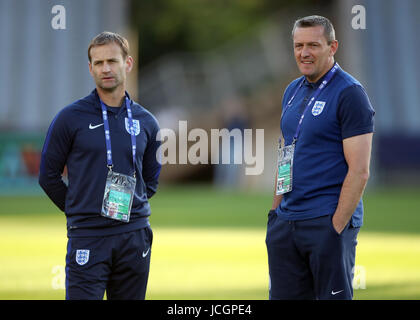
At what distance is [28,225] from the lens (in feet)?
48.6

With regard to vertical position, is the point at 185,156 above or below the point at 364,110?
below

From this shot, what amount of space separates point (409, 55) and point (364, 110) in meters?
24.0

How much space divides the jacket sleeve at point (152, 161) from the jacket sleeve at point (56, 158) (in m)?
0.62

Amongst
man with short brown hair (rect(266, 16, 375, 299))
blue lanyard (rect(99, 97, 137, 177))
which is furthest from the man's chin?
man with short brown hair (rect(266, 16, 375, 299))

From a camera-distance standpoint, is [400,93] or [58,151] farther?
[400,93]

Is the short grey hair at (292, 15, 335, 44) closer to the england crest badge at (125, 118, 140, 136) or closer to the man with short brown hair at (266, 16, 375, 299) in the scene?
the man with short brown hair at (266, 16, 375, 299)

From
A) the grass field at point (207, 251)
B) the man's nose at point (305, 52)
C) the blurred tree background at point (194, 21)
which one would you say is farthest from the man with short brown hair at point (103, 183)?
the blurred tree background at point (194, 21)

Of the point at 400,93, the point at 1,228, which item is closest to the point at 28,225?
the point at 1,228

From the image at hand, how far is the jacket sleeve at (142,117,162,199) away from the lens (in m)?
5.64

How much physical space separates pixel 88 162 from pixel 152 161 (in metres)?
0.63

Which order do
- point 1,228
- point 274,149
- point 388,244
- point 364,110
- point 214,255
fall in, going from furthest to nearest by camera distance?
point 274,149 < point 1,228 < point 388,244 < point 214,255 < point 364,110

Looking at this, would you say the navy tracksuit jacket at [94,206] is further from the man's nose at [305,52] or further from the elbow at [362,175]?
the elbow at [362,175]

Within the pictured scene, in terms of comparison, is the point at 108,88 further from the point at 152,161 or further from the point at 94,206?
the point at 94,206
